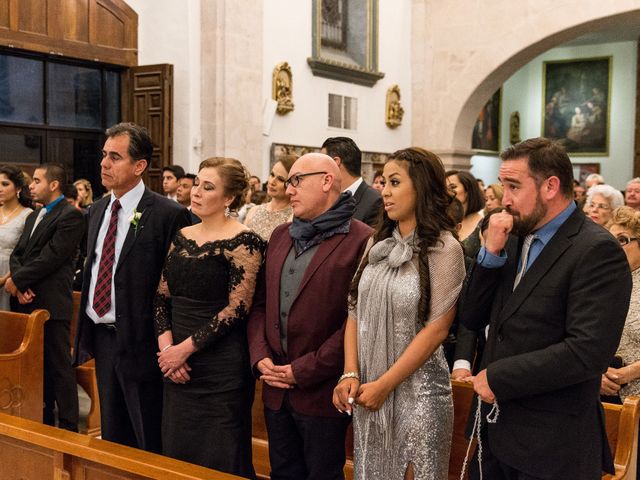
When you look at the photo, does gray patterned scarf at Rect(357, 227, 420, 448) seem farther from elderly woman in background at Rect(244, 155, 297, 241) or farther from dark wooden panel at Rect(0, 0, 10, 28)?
dark wooden panel at Rect(0, 0, 10, 28)

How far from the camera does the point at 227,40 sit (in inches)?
377

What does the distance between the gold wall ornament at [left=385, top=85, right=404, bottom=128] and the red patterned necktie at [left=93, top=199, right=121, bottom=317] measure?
→ 9409 mm

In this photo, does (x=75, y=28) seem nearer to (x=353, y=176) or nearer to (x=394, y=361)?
(x=353, y=176)

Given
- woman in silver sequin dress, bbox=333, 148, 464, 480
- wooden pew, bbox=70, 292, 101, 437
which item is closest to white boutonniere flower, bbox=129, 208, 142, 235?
woman in silver sequin dress, bbox=333, 148, 464, 480

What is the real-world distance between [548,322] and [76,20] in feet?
27.1

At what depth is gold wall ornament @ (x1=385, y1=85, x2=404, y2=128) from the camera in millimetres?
12609

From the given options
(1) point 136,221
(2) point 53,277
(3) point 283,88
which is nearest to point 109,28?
(3) point 283,88

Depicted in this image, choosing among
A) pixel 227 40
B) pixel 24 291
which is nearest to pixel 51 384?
pixel 24 291

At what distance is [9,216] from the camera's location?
5.61 m

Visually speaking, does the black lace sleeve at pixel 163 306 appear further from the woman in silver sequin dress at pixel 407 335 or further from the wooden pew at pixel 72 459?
the woman in silver sequin dress at pixel 407 335

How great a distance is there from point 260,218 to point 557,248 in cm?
301

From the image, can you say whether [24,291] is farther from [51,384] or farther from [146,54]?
[146,54]

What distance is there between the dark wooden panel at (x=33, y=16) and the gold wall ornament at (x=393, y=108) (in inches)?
223

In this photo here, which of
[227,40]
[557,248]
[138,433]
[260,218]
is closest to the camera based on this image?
[557,248]
